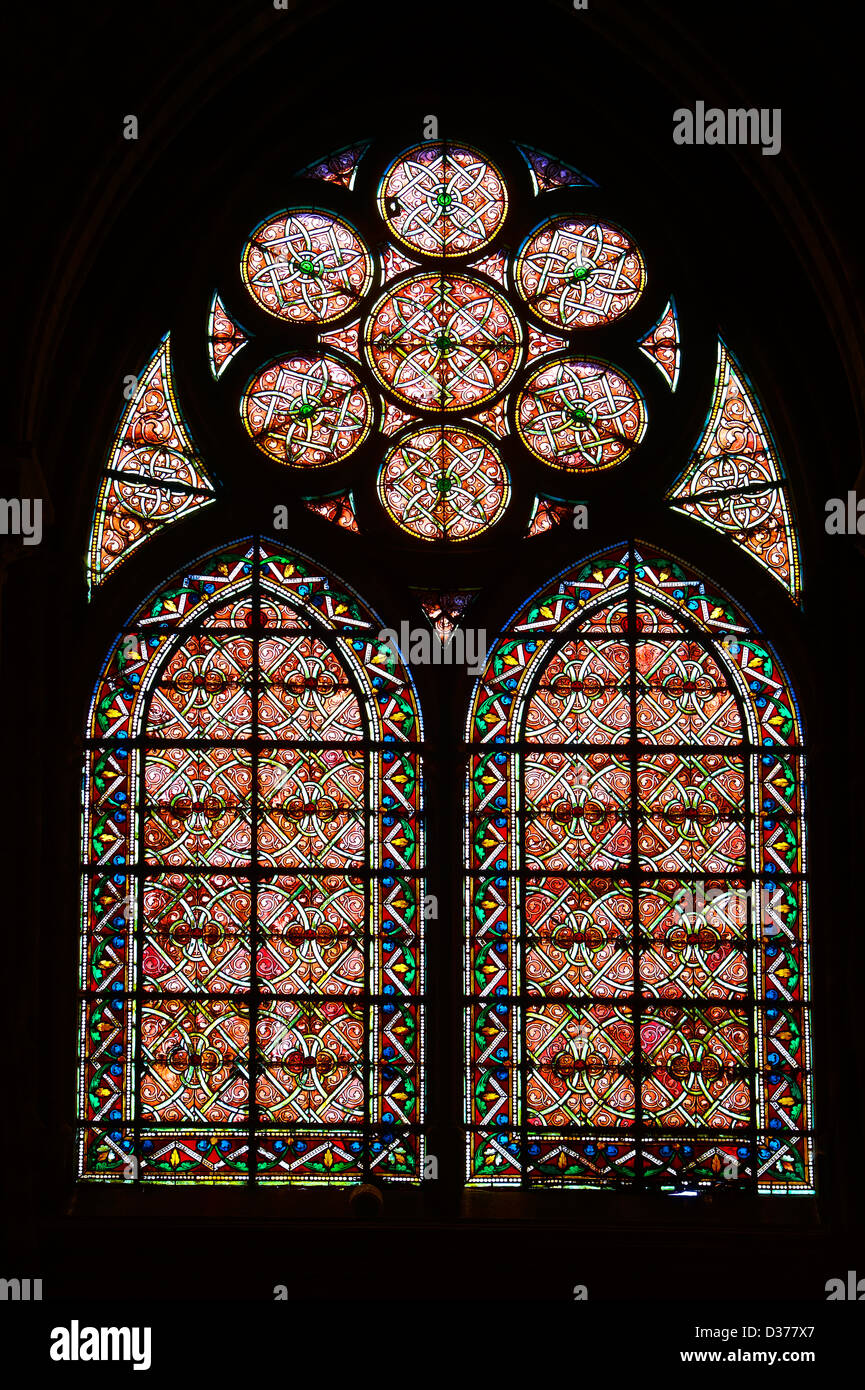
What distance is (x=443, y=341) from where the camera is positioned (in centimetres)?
1166

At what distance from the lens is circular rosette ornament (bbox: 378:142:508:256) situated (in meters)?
11.8

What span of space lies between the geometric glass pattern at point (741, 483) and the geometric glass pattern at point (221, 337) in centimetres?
226

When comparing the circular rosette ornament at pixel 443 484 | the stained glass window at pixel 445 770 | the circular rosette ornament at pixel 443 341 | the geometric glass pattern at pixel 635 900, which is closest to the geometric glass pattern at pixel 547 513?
the stained glass window at pixel 445 770

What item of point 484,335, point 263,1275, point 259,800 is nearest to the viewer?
point 263,1275

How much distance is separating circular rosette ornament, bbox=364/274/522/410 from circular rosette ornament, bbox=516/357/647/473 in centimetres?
20

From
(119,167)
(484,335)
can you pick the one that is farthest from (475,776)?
(119,167)

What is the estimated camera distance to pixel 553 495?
11.4 m

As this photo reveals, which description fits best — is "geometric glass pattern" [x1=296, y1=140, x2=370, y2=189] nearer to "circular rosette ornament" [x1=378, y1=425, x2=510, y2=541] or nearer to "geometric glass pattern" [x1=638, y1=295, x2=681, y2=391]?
"circular rosette ornament" [x1=378, y1=425, x2=510, y2=541]

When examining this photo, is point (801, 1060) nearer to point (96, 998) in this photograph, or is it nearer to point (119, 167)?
point (96, 998)

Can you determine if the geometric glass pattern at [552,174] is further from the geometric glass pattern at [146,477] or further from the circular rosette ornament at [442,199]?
the geometric glass pattern at [146,477]

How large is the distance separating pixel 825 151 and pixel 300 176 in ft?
9.26

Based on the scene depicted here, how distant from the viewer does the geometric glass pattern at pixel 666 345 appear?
38.2 feet

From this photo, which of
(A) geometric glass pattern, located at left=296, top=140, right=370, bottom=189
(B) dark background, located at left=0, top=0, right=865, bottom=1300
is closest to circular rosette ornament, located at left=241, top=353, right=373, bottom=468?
(B) dark background, located at left=0, top=0, right=865, bottom=1300

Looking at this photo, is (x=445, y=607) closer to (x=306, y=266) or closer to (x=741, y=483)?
(x=741, y=483)
